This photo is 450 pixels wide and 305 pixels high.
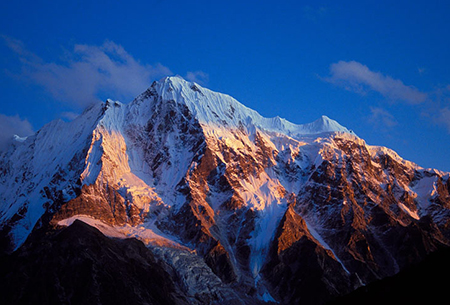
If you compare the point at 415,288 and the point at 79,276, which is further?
the point at 79,276

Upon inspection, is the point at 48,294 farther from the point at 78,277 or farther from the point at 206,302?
the point at 206,302

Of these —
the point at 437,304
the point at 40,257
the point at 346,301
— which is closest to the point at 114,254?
the point at 40,257

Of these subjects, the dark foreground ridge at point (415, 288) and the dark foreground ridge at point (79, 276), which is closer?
the dark foreground ridge at point (415, 288)

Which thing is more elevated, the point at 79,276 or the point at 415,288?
the point at 79,276

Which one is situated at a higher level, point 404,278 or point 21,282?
point 21,282

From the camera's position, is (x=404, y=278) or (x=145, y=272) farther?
(x=145, y=272)

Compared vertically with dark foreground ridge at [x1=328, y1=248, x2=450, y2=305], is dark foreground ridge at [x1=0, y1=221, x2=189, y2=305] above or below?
above

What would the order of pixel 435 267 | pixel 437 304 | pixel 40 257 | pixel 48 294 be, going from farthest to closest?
pixel 40 257, pixel 48 294, pixel 435 267, pixel 437 304

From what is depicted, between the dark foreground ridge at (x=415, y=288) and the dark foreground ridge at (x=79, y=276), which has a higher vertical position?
the dark foreground ridge at (x=79, y=276)

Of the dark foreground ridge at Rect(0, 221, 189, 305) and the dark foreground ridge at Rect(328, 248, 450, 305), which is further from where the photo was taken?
the dark foreground ridge at Rect(0, 221, 189, 305)

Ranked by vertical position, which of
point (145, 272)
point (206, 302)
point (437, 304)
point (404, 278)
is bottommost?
point (437, 304)

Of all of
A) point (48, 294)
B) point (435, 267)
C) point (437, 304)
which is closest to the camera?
point (437, 304)
